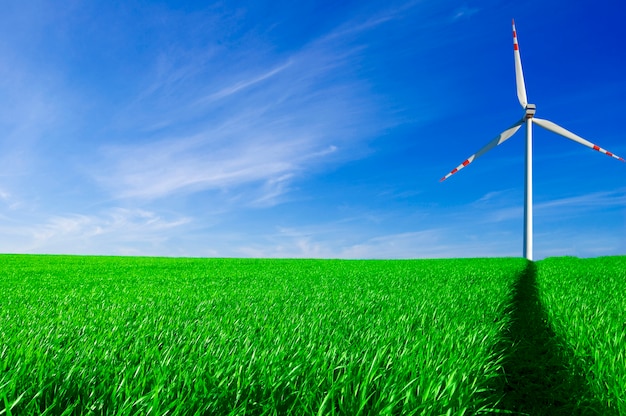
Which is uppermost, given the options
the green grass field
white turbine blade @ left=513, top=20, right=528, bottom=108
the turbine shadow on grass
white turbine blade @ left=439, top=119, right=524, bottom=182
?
white turbine blade @ left=513, top=20, right=528, bottom=108

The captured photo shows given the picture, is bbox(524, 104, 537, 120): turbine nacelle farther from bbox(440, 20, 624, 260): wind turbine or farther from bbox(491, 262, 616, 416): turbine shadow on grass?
bbox(491, 262, 616, 416): turbine shadow on grass

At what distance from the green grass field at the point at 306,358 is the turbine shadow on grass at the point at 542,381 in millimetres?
15

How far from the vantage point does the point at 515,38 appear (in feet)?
102

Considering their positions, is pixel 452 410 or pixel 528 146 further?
pixel 528 146

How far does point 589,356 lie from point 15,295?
8.04m

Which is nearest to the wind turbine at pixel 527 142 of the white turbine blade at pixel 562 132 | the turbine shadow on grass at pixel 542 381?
the white turbine blade at pixel 562 132

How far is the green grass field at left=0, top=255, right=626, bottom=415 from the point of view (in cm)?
226

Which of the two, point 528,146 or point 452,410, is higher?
point 528,146

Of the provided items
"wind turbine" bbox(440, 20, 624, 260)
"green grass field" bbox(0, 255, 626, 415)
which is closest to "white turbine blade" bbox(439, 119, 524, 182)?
"wind turbine" bbox(440, 20, 624, 260)

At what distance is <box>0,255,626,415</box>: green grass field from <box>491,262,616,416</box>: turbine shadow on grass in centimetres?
1

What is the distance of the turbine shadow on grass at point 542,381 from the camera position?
352cm

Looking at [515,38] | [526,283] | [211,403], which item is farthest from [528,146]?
[211,403]

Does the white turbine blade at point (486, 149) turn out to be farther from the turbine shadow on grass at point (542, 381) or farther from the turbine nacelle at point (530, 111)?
the turbine shadow on grass at point (542, 381)

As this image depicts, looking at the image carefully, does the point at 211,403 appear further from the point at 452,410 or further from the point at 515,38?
the point at 515,38
